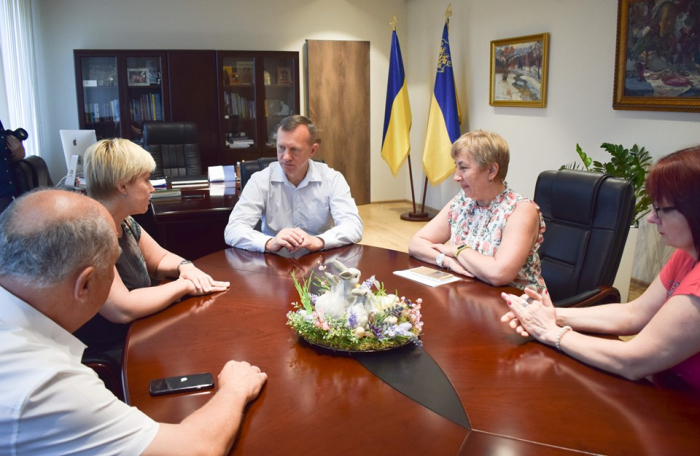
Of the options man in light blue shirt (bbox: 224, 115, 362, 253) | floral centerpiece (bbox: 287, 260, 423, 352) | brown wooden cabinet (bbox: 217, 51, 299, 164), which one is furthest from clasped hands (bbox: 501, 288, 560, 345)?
brown wooden cabinet (bbox: 217, 51, 299, 164)

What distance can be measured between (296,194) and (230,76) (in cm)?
401

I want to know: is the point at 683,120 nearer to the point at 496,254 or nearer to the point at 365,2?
the point at 496,254

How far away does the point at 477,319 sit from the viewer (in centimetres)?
174

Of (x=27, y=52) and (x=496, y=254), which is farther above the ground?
(x=27, y=52)

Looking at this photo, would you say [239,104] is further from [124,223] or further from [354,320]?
[354,320]

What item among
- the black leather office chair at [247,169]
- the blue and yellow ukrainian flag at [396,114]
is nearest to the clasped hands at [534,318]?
the black leather office chair at [247,169]

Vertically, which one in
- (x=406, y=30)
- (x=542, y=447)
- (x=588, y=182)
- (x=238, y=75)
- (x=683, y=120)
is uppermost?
(x=406, y=30)

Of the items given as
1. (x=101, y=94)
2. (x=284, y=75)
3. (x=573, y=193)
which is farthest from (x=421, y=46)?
(x=573, y=193)

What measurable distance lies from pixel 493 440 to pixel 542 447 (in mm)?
88

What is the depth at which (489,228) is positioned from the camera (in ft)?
7.62

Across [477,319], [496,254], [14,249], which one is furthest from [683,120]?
[14,249]

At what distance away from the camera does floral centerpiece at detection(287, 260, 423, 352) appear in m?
1.48

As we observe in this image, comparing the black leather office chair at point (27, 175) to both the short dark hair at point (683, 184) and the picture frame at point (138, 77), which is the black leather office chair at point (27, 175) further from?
the short dark hair at point (683, 184)

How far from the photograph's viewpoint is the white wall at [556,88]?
14.1ft
